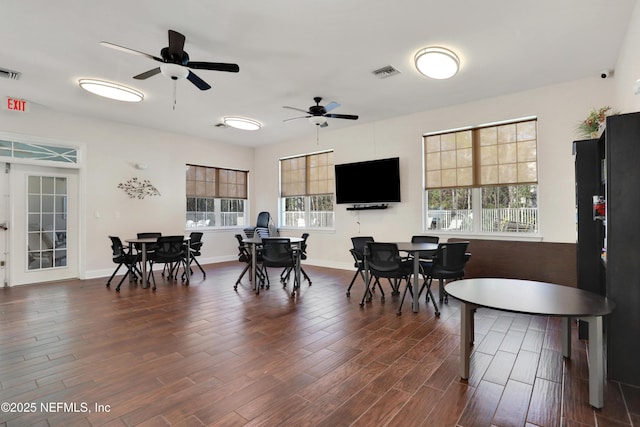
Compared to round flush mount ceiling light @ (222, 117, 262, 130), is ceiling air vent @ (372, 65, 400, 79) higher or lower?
higher

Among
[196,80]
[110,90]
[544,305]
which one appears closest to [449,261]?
[544,305]

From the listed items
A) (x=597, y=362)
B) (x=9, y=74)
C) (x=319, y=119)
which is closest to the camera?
(x=597, y=362)

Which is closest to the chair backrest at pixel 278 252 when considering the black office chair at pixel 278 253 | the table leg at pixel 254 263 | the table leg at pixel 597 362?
the black office chair at pixel 278 253

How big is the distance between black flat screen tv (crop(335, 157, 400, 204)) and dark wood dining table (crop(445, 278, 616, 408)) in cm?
361

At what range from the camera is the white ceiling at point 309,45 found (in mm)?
2885

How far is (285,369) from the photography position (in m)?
2.42

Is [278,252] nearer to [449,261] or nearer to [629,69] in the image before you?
[449,261]

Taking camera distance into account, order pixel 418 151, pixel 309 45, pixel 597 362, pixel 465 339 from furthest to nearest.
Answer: pixel 418 151 < pixel 309 45 < pixel 465 339 < pixel 597 362

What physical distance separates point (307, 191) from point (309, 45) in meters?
4.41

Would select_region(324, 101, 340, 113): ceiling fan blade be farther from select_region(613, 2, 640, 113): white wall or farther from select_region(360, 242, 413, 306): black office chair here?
select_region(613, 2, 640, 113): white wall

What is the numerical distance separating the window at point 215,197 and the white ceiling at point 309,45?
2.62 meters

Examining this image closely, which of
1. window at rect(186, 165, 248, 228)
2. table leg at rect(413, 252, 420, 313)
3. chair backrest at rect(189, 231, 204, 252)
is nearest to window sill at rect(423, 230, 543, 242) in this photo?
table leg at rect(413, 252, 420, 313)

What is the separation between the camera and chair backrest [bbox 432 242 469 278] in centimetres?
384

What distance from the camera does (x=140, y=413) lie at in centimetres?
188
